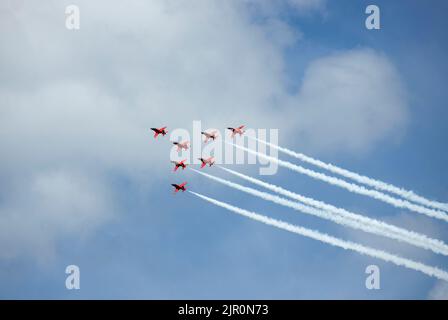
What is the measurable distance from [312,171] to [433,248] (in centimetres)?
2657

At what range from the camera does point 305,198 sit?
18338cm

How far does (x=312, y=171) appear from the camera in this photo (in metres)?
190
